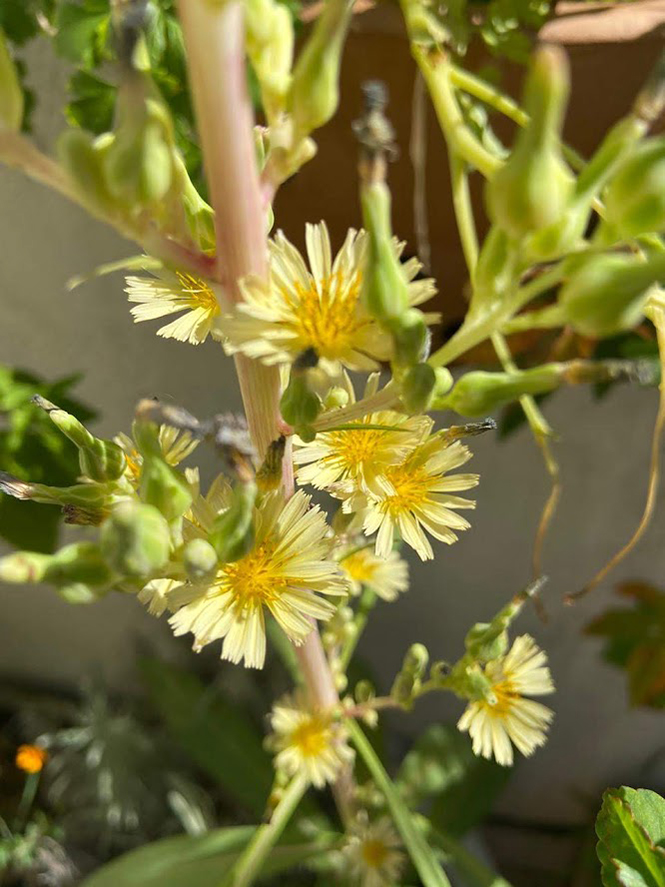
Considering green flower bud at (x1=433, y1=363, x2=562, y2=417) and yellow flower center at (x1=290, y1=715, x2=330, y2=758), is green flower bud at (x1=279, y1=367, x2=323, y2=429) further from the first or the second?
yellow flower center at (x1=290, y1=715, x2=330, y2=758)

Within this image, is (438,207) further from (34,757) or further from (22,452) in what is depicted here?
(34,757)

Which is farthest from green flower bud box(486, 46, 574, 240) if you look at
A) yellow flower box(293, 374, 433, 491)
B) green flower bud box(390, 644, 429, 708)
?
green flower bud box(390, 644, 429, 708)

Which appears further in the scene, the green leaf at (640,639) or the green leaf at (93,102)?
the green leaf at (640,639)

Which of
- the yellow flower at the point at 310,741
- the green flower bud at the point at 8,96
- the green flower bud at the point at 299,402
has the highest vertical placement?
the green flower bud at the point at 8,96

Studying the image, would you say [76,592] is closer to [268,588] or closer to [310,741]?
[268,588]

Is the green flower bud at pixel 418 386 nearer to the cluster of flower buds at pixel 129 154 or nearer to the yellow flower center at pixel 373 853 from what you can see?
the cluster of flower buds at pixel 129 154

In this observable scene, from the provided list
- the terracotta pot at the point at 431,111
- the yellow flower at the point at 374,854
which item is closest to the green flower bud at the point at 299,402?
the terracotta pot at the point at 431,111
